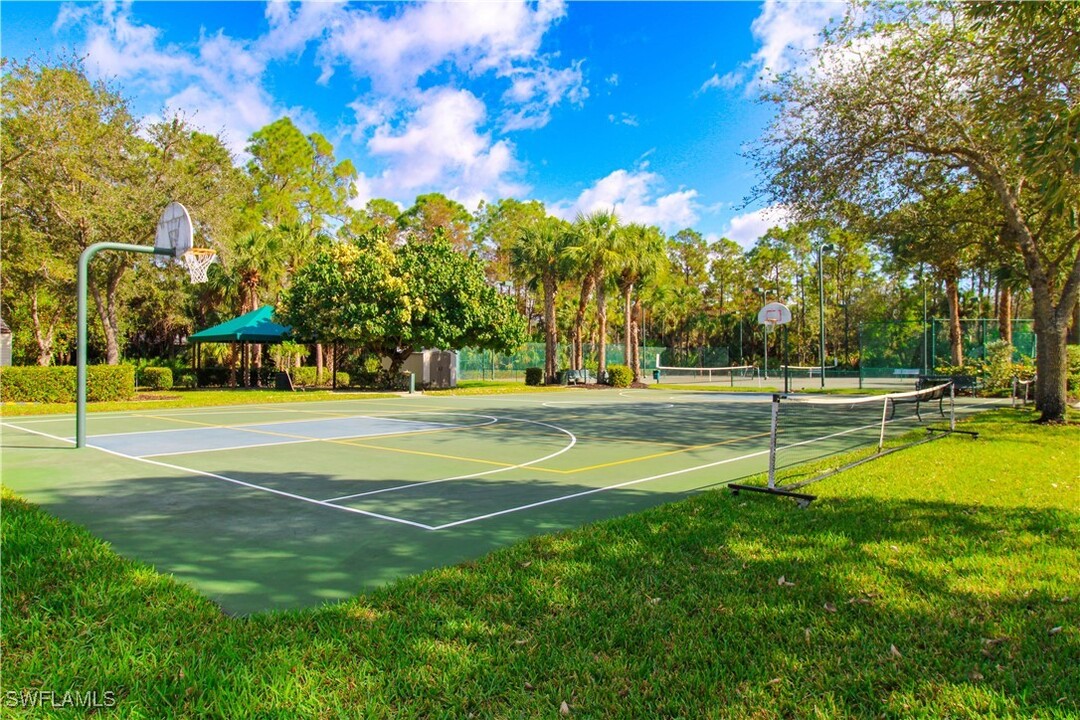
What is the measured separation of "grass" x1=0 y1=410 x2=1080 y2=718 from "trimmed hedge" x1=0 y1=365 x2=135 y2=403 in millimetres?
19671

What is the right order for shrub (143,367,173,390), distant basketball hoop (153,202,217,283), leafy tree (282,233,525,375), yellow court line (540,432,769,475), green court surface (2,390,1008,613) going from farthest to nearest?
shrub (143,367,173,390), leafy tree (282,233,525,375), distant basketball hoop (153,202,217,283), yellow court line (540,432,769,475), green court surface (2,390,1008,613)

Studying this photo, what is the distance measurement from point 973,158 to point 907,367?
86.8 ft

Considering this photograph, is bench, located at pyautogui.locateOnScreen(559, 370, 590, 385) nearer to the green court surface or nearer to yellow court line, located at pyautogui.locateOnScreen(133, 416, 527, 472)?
the green court surface

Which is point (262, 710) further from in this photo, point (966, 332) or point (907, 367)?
point (907, 367)

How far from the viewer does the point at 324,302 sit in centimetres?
2853

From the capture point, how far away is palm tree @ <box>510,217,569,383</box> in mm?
36719

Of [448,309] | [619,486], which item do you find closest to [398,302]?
[448,309]

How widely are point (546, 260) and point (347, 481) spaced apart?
2962cm

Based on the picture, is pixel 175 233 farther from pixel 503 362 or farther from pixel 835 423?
pixel 503 362

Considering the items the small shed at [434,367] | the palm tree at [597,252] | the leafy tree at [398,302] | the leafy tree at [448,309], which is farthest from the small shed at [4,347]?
the palm tree at [597,252]

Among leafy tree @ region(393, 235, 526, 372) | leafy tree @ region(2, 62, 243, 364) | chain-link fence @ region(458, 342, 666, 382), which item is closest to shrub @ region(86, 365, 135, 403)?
leafy tree @ region(2, 62, 243, 364)

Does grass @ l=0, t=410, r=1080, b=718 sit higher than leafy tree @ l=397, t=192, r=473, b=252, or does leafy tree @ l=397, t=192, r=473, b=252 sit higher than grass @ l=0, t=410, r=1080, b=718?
leafy tree @ l=397, t=192, r=473, b=252

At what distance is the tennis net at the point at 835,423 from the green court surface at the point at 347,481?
125mm

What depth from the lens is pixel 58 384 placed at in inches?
856
